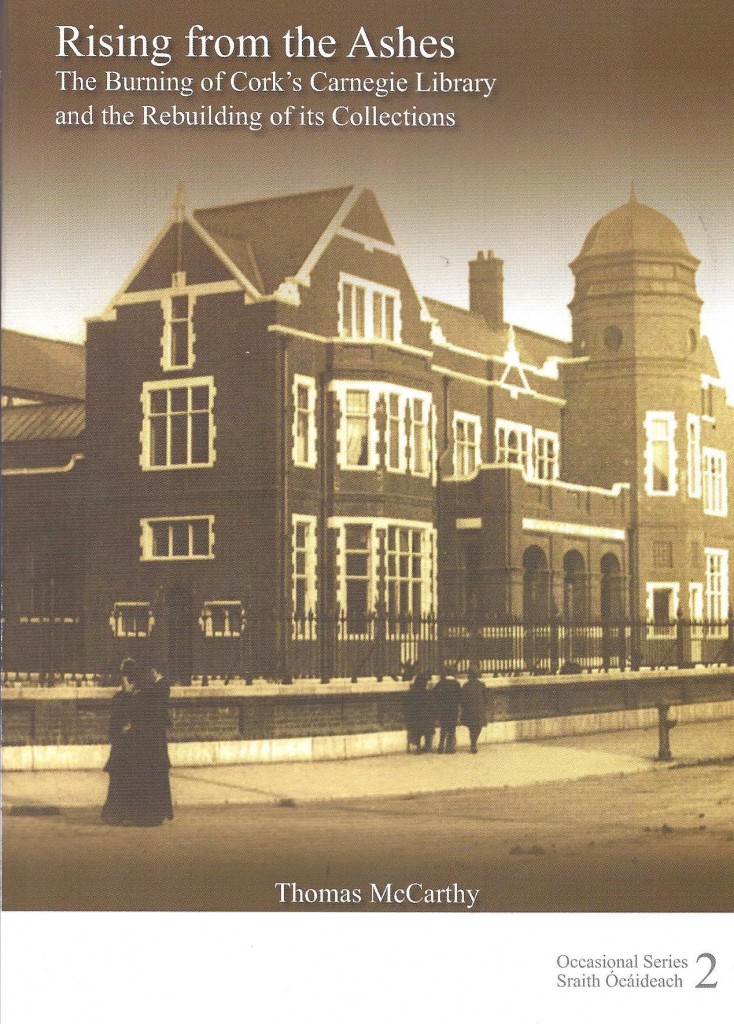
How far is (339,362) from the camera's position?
1562cm

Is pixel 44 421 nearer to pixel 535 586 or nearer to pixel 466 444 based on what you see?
pixel 466 444

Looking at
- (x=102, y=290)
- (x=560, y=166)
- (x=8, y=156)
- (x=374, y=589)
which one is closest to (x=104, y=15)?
(x=8, y=156)

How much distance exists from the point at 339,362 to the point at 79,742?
4.61 meters

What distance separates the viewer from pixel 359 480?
1573 cm

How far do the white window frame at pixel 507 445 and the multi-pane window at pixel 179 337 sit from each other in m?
3.45

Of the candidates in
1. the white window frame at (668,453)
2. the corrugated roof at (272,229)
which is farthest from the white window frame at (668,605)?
the corrugated roof at (272,229)

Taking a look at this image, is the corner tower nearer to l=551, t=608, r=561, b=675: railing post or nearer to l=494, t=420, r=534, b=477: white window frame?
l=494, t=420, r=534, b=477: white window frame

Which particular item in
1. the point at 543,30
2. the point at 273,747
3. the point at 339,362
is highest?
the point at 543,30

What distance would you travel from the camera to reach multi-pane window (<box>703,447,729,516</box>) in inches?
611

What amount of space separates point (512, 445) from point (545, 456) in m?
0.56

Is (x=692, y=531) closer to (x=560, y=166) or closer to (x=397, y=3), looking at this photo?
(x=560, y=166)
